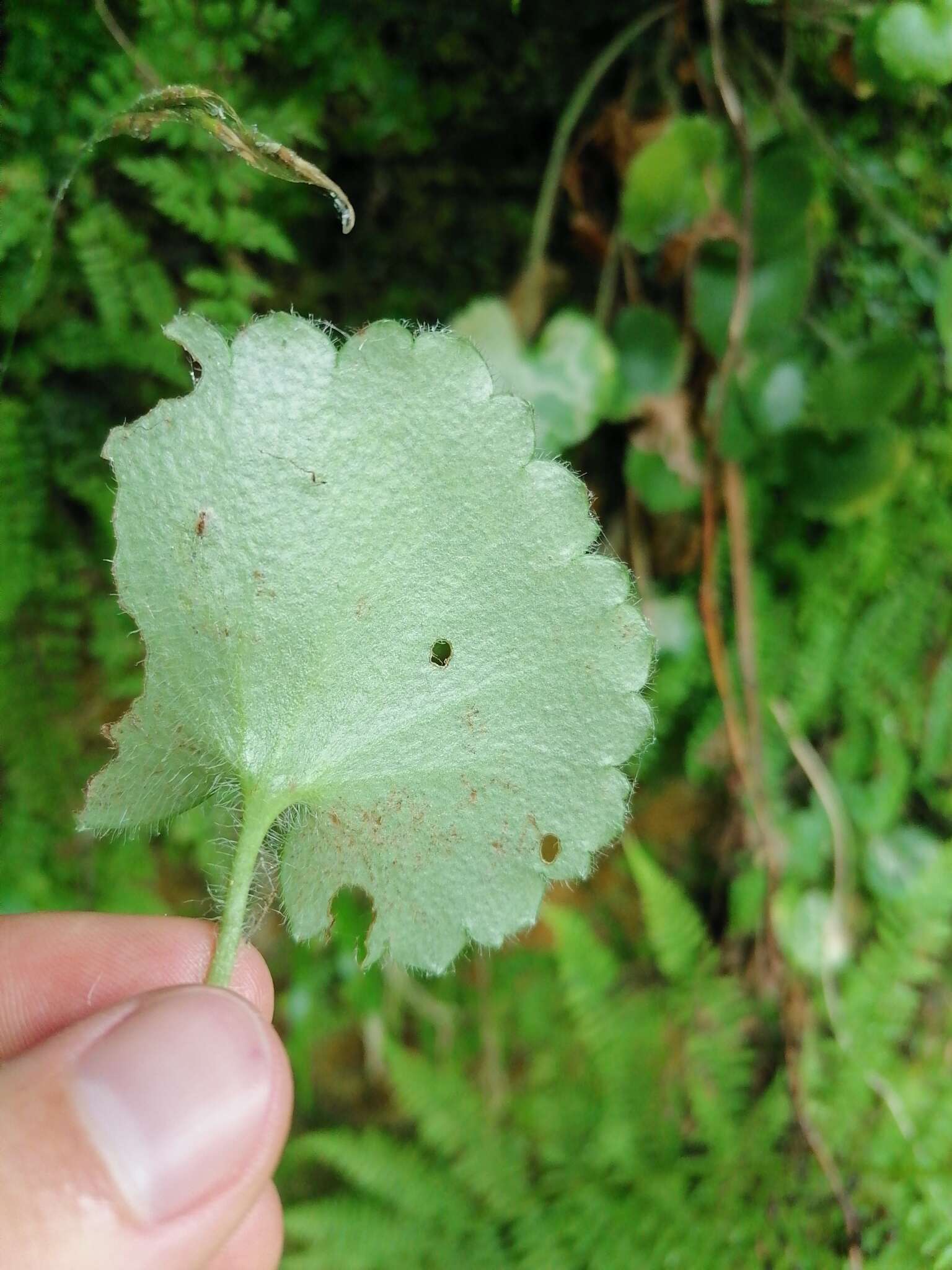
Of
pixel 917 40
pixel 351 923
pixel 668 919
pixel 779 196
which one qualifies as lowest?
pixel 668 919

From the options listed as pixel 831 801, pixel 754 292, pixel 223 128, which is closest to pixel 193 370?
pixel 223 128

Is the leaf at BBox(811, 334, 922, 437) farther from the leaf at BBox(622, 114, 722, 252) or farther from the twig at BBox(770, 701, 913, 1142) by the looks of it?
the twig at BBox(770, 701, 913, 1142)

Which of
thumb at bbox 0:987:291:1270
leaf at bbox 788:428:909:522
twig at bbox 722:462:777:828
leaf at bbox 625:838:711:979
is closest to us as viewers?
thumb at bbox 0:987:291:1270

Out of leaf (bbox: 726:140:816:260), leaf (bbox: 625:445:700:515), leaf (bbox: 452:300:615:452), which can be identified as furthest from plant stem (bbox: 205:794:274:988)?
leaf (bbox: 726:140:816:260)

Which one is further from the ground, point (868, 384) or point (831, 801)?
point (868, 384)

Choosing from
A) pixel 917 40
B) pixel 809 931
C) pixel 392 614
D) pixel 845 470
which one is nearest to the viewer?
pixel 392 614

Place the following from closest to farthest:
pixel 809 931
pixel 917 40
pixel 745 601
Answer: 1. pixel 917 40
2. pixel 745 601
3. pixel 809 931

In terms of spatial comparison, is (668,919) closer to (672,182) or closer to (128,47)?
(672,182)

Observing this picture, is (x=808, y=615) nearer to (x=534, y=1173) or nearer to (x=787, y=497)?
(x=787, y=497)
